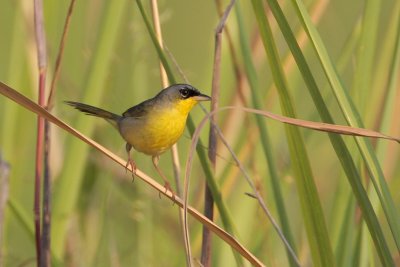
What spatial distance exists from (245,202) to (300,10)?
127 cm

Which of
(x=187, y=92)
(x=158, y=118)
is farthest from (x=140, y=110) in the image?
(x=187, y=92)

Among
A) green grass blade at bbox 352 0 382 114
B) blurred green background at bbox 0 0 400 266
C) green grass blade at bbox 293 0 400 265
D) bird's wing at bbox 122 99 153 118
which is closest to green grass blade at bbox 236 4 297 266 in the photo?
blurred green background at bbox 0 0 400 266

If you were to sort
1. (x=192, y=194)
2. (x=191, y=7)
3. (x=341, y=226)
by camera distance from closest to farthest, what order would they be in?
1. (x=341, y=226)
2. (x=192, y=194)
3. (x=191, y=7)

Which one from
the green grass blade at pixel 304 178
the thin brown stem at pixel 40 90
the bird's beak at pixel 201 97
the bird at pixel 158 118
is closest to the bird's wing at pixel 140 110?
the bird at pixel 158 118

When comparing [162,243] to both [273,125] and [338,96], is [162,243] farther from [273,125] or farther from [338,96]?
[338,96]

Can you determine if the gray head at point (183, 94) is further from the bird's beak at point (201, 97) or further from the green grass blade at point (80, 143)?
the green grass blade at point (80, 143)

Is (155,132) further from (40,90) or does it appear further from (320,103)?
(320,103)

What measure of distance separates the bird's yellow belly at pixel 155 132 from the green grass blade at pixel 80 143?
0.18 metres

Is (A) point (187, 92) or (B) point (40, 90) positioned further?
(A) point (187, 92)

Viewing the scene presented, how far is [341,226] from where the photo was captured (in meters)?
2.04

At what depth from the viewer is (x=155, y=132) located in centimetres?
254

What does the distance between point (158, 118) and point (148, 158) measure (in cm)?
50

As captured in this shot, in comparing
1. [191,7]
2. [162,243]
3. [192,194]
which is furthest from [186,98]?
[191,7]

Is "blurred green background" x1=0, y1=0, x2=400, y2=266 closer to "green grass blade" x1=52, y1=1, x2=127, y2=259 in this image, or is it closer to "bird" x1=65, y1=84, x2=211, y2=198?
"green grass blade" x1=52, y1=1, x2=127, y2=259
